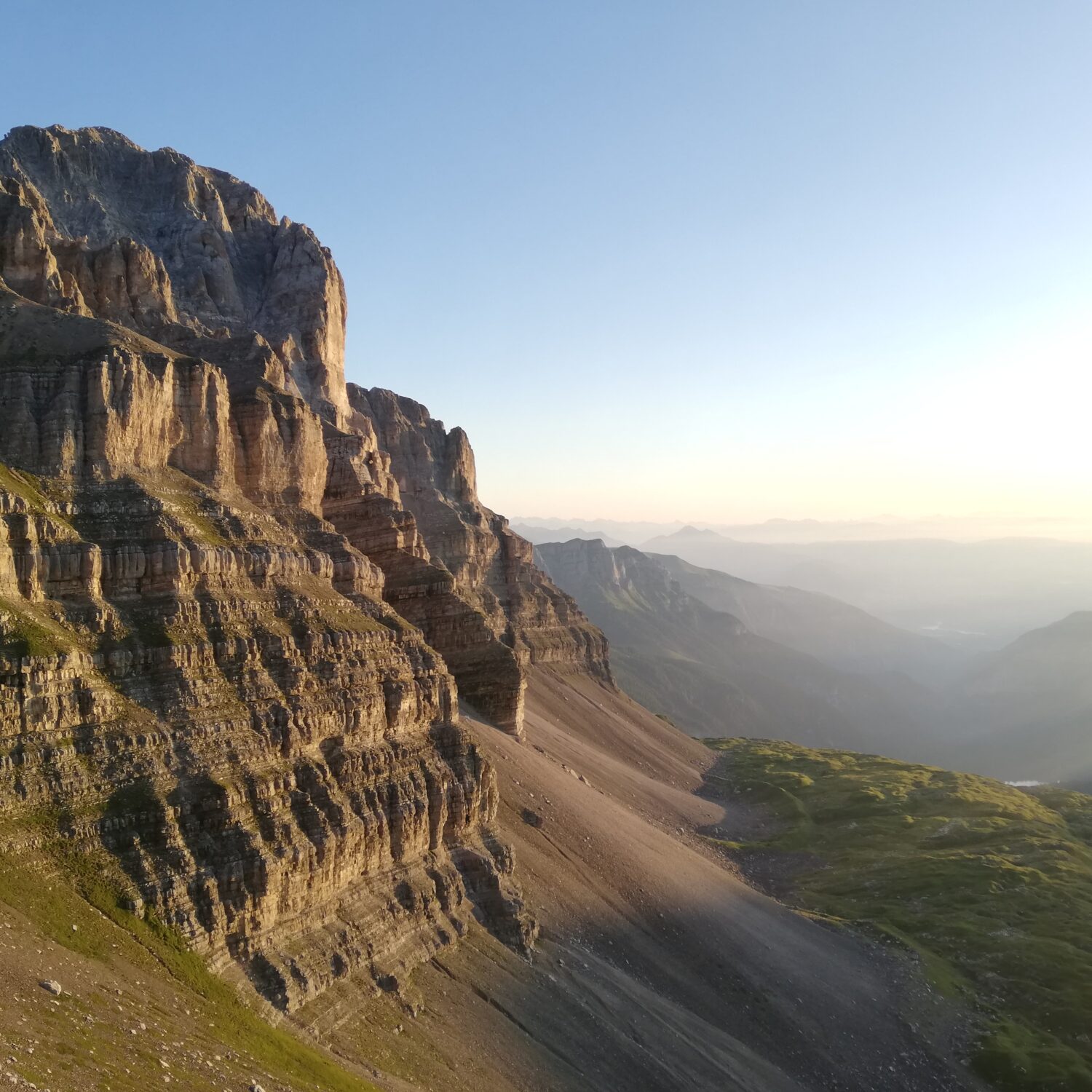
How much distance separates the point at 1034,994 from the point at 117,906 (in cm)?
8695

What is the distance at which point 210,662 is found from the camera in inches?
1977

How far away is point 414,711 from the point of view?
6450 cm

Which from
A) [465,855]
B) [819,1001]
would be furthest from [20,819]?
[819,1001]

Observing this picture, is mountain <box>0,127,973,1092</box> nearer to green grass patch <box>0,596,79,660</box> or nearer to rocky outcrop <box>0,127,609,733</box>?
green grass patch <box>0,596,79,660</box>

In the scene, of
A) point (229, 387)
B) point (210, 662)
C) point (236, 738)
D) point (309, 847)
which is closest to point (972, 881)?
point (309, 847)

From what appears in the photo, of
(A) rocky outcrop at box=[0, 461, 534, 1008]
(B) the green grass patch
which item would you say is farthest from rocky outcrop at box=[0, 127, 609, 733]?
(B) the green grass patch

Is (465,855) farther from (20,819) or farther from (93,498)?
(93,498)

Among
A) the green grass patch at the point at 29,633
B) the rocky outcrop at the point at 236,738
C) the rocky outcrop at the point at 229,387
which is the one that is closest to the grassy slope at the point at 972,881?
the rocky outcrop at the point at 229,387

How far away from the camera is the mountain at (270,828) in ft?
127

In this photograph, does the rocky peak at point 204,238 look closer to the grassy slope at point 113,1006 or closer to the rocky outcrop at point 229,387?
the rocky outcrop at point 229,387

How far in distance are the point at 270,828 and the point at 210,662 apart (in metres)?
10.9

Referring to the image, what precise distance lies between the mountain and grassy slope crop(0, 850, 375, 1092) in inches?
6.1

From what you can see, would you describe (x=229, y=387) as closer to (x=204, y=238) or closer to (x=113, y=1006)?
(x=113, y=1006)

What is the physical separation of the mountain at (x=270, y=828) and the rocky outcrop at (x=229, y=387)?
1.40 ft
